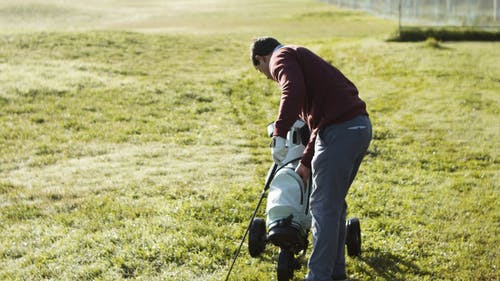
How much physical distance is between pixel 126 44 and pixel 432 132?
1465 cm

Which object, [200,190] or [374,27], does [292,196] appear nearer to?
[200,190]

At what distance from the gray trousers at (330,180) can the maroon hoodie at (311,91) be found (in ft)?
0.38

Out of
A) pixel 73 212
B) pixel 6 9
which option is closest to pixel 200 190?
pixel 73 212

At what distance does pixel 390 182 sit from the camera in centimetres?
940

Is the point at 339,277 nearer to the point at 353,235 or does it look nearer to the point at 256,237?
the point at 353,235

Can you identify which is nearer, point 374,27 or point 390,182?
point 390,182

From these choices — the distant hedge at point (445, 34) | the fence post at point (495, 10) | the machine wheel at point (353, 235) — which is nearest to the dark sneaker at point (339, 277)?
the machine wheel at point (353, 235)

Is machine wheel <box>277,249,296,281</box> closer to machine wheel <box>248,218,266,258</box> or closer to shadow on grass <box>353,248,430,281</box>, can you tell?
machine wheel <box>248,218,266,258</box>

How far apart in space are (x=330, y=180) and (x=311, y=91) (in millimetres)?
798

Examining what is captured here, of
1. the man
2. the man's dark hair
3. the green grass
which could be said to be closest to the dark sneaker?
the green grass

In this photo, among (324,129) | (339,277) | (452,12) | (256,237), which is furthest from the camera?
(452,12)

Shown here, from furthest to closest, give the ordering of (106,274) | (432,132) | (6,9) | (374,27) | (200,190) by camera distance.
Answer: (6,9)
(374,27)
(432,132)
(200,190)
(106,274)

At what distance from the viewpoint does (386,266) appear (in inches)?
256

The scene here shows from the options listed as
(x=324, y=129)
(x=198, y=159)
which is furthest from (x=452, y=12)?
(x=324, y=129)
